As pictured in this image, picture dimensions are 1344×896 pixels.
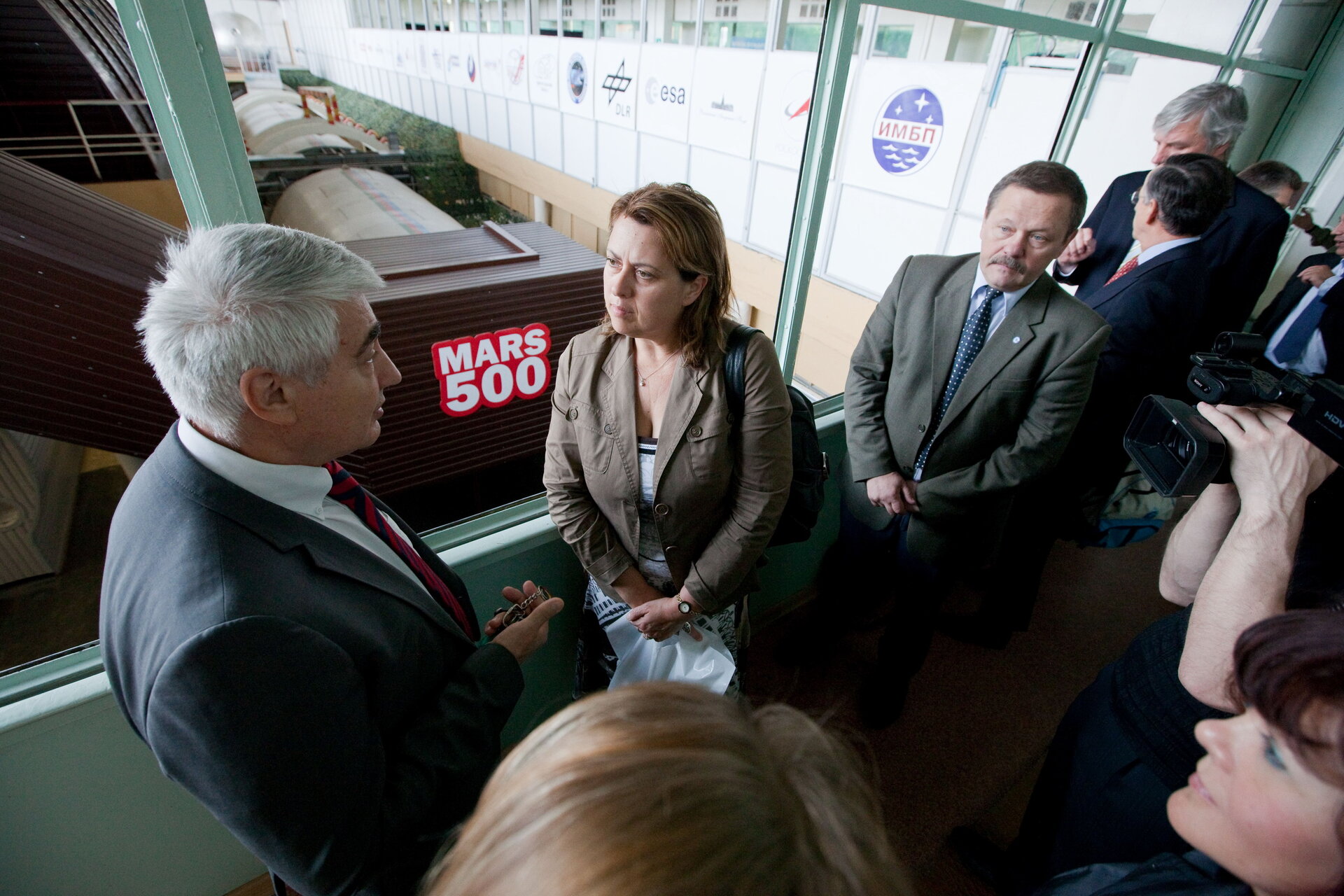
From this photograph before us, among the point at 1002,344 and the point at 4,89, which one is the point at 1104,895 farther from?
the point at 4,89

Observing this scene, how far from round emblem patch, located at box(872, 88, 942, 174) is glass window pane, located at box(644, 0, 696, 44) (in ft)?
7.55

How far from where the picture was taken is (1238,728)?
2.34 feet

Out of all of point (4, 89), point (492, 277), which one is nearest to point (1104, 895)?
point (492, 277)

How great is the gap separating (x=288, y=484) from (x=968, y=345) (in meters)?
1.75

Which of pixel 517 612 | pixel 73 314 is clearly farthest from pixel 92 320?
pixel 517 612

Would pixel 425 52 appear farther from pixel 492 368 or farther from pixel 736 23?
pixel 492 368

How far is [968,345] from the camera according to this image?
1.75m

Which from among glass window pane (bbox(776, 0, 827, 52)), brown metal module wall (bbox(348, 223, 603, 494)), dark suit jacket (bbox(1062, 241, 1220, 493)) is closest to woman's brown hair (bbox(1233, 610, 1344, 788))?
dark suit jacket (bbox(1062, 241, 1220, 493))

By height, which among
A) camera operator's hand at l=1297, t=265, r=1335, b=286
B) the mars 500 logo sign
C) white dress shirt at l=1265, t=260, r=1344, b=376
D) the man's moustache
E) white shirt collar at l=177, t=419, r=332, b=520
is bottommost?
the mars 500 logo sign

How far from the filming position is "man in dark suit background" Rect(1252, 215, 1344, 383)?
10.2 ft

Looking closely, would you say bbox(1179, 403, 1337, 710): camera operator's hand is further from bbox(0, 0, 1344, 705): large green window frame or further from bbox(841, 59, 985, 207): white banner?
bbox(841, 59, 985, 207): white banner

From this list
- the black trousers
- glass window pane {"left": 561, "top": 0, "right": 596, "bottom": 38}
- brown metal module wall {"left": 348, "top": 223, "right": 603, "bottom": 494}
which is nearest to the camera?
the black trousers

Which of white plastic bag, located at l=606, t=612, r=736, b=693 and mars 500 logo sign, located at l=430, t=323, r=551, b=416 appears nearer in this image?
white plastic bag, located at l=606, t=612, r=736, b=693

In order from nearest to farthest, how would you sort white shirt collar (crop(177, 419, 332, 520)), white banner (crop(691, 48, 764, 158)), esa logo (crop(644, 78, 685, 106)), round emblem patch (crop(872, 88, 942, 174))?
1. white shirt collar (crop(177, 419, 332, 520))
2. round emblem patch (crop(872, 88, 942, 174))
3. white banner (crop(691, 48, 764, 158))
4. esa logo (crop(644, 78, 685, 106))
